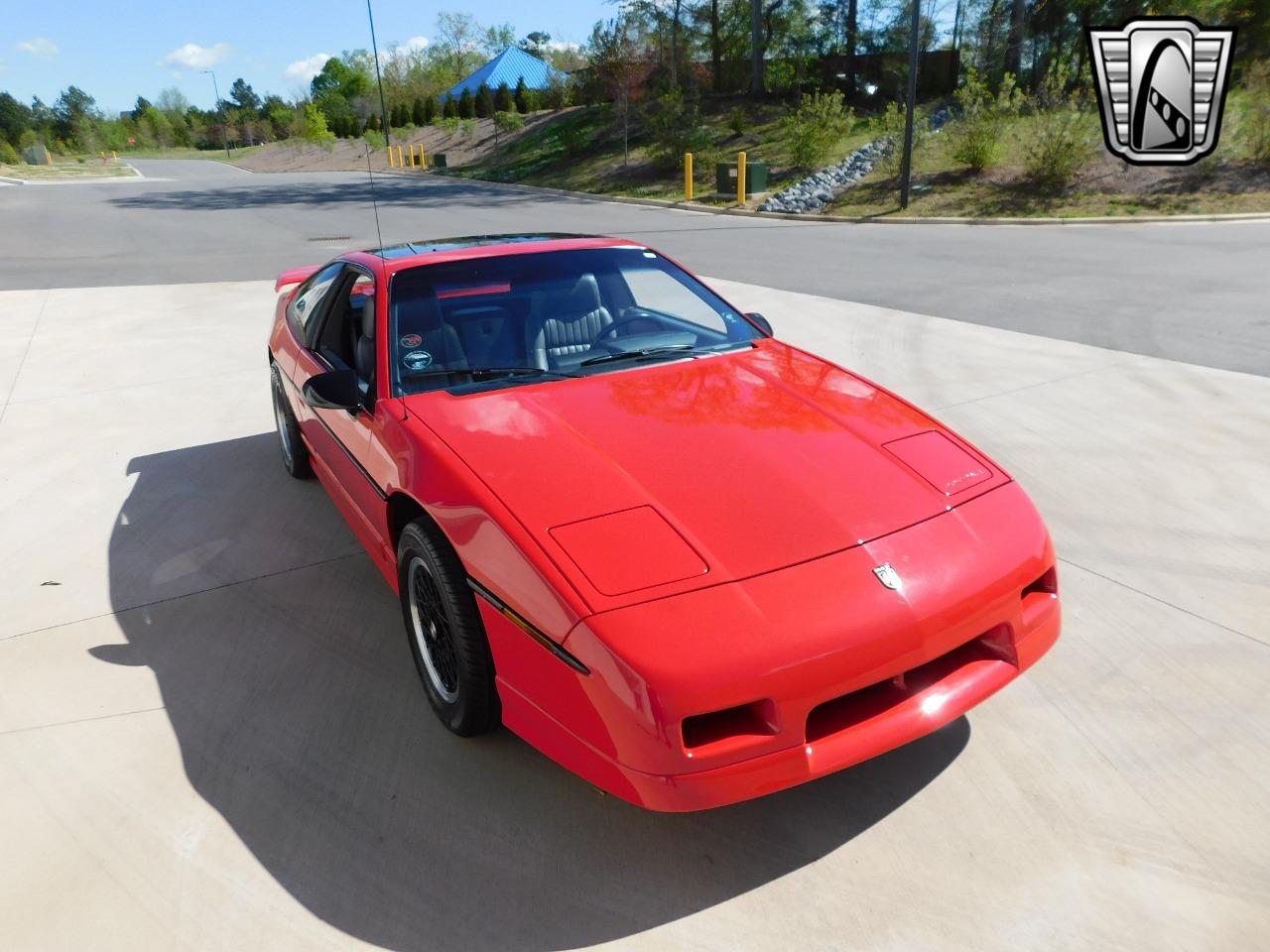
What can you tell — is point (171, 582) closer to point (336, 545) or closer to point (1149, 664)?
point (336, 545)

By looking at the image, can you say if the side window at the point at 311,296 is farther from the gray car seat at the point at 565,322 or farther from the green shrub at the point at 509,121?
the green shrub at the point at 509,121

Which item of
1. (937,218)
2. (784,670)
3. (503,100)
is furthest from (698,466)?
(503,100)

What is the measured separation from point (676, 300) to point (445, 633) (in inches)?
71.4

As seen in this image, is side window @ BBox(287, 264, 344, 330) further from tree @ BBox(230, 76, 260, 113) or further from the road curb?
tree @ BBox(230, 76, 260, 113)

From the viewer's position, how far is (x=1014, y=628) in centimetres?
244

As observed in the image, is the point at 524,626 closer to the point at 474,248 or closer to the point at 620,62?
the point at 474,248

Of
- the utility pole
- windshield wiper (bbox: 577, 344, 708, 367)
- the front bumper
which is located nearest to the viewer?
the front bumper

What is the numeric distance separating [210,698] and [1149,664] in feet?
10.8

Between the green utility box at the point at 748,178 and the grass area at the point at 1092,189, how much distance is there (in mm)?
2411

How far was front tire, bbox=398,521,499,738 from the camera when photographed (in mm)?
2580

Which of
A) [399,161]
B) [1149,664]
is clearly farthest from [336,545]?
[399,161]

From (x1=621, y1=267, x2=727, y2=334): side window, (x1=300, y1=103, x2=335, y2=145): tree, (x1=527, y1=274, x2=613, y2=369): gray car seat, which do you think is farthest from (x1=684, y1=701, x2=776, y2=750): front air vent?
(x1=300, y1=103, x2=335, y2=145): tree

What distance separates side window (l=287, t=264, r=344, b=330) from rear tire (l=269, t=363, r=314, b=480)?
418 millimetres

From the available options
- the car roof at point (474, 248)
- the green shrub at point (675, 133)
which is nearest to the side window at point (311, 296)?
the car roof at point (474, 248)
